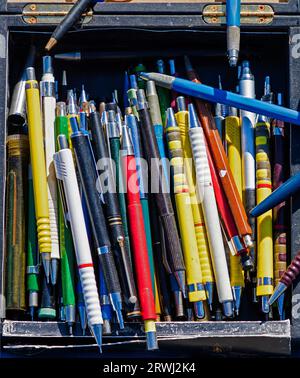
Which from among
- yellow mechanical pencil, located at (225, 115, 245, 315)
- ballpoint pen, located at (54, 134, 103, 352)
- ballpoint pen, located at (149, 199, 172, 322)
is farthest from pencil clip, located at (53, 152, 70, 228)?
yellow mechanical pencil, located at (225, 115, 245, 315)

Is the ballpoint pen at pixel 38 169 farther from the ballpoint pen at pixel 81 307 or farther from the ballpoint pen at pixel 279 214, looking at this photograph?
the ballpoint pen at pixel 279 214

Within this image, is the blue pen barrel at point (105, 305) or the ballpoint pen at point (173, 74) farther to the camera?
the ballpoint pen at point (173, 74)

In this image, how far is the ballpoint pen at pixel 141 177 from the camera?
1241 mm

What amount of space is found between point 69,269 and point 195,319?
171 millimetres

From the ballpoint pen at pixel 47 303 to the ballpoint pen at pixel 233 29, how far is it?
14.6 inches

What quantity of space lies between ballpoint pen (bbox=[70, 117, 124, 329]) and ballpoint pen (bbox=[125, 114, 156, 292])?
5 centimetres

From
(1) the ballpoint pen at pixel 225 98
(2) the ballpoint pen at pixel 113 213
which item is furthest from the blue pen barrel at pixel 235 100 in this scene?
(2) the ballpoint pen at pixel 113 213

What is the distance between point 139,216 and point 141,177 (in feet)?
0.18

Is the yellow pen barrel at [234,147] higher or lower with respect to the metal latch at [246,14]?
lower

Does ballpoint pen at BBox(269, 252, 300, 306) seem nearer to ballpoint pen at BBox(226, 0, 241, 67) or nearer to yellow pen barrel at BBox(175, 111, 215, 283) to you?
yellow pen barrel at BBox(175, 111, 215, 283)

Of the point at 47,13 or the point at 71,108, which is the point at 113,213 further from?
the point at 47,13

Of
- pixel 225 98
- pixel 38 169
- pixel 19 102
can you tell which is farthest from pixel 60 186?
pixel 225 98

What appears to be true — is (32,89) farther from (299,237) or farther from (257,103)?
(299,237)
